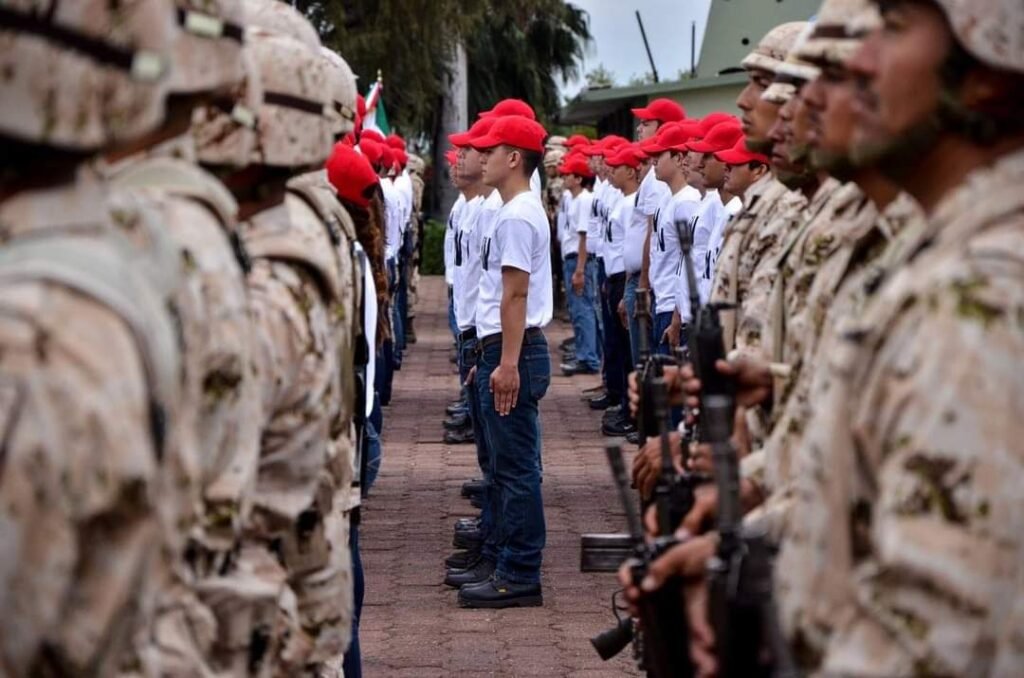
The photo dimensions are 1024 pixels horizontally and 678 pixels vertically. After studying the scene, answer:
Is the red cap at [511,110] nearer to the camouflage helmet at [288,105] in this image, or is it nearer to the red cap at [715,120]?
the red cap at [715,120]

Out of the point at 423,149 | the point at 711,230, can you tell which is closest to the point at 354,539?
the point at 711,230

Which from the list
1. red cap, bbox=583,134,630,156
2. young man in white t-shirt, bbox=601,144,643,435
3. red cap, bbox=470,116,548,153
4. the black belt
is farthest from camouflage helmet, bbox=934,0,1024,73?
red cap, bbox=583,134,630,156

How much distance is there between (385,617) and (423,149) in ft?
131

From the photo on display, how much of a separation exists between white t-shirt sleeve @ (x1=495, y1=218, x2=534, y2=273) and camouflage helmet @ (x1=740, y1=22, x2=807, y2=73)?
1.82 m

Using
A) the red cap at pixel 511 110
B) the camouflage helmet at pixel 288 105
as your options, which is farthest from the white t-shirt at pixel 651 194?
the camouflage helmet at pixel 288 105

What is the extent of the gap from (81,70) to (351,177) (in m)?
4.96

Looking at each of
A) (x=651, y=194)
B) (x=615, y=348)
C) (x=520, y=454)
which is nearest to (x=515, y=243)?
(x=520, y=454)

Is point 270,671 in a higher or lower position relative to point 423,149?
higher

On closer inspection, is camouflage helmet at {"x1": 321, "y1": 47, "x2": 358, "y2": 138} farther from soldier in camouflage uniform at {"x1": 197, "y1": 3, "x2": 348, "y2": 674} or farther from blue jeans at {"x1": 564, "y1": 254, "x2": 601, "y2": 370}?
blue jeans at {"x1": 564, "y1": 254, "x2": 601, "y2": 370}

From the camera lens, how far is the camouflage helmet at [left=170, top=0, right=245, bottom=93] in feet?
11.1

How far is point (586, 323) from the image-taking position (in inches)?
842

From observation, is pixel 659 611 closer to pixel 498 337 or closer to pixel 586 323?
pixel 498 337

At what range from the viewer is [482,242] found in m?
10.0

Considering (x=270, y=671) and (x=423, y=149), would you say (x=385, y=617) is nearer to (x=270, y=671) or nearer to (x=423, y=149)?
(x=270, y=671)
